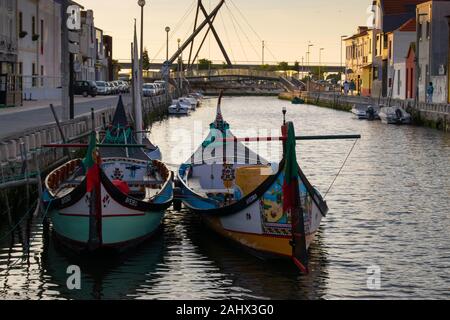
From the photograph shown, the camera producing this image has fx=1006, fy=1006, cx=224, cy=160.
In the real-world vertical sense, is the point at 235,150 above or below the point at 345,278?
above

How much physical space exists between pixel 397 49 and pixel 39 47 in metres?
38.7

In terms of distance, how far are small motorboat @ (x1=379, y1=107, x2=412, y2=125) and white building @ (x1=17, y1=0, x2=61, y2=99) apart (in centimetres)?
2705

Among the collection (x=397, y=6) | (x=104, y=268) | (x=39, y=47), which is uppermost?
(x=397, y=6)

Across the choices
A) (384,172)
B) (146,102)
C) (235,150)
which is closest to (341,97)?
(146,102)

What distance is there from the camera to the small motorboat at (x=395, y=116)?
7569cm

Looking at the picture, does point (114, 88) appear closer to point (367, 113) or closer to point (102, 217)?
point (367, 113)

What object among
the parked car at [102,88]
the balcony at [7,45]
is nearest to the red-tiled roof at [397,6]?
the parked car at [102,88]

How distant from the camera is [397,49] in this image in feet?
338

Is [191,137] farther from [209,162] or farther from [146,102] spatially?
[209,162]

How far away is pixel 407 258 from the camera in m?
23.0

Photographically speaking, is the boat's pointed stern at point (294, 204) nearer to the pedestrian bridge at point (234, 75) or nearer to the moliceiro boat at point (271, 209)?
the moliceiro boat at point (271, 209)

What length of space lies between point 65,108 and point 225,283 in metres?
23.0

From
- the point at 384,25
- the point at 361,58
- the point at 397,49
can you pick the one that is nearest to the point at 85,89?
the point at 397,49

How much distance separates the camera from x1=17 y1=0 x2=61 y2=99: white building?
251 feet
